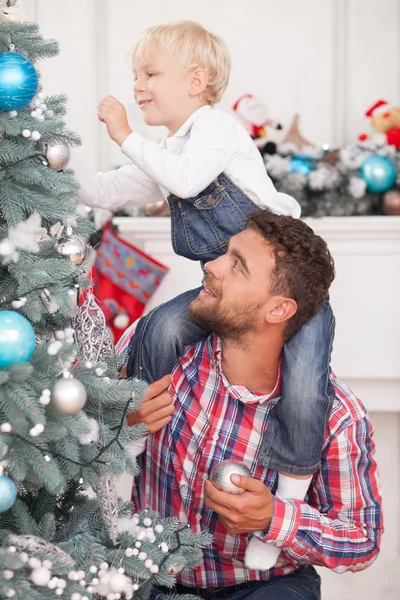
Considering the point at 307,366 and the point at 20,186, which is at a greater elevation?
the point at 20,186

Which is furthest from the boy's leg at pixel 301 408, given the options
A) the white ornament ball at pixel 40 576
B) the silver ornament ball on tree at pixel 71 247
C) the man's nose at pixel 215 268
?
the white ornament ball at pixel 40 576

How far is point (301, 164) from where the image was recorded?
104 inches

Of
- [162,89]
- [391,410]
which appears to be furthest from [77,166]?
[391,410]

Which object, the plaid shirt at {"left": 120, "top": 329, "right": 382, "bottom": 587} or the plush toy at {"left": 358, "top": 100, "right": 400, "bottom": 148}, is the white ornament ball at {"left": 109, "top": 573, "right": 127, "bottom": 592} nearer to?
the plaid shirt at {"left": 120, "top": 329, "right": 382, "bottom": 587}

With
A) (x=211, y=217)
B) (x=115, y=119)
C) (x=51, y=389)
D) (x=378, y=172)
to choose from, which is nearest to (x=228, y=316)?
(x=211, y=217)

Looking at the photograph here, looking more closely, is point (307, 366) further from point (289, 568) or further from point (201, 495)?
point (289, 568)

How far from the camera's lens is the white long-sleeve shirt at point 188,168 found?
1619mm

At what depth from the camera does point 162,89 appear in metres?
1.79

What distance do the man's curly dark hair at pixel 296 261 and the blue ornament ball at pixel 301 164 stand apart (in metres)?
1.03

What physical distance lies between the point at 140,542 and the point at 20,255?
1.76 feet

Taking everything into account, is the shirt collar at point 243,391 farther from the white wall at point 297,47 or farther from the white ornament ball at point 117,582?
the white wall at point 297,47

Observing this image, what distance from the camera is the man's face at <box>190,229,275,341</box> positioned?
5.29 ft

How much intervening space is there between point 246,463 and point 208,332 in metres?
0.31

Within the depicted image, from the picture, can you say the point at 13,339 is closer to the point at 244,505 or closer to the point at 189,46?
the point at 244,505
